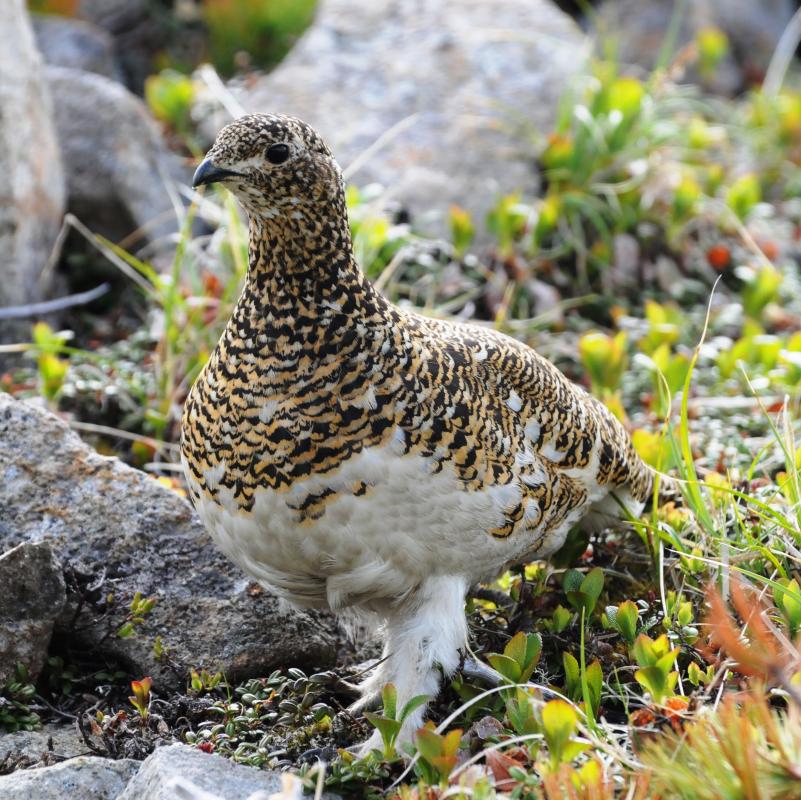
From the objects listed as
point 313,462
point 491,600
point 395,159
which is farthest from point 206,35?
point 313,462

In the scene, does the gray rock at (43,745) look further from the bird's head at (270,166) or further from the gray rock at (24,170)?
the gray rock at (24,170)

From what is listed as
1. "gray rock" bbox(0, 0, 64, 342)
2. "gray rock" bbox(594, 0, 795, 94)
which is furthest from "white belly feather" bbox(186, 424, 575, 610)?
"gray rock" bbox(594, 0, 795, 94)

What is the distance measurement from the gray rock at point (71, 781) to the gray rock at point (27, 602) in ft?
1.46

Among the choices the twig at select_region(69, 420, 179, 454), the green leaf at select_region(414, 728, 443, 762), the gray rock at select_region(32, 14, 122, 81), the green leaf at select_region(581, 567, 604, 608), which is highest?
the green leaf at select_region(414, 728, 443, 762)

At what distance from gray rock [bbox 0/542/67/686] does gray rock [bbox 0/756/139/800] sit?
1.46 feet

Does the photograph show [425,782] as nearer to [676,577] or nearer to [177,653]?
[177,653]

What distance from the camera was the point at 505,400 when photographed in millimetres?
3354

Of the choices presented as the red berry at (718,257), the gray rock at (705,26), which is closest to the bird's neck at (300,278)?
the red berry at (718,257)

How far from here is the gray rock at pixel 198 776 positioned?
2.70 meters

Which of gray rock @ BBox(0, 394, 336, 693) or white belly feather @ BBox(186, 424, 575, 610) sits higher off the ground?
white belly feather @ BBox(186, 424, 575, 610)

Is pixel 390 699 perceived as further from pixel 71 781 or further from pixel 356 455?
pixel 71 781

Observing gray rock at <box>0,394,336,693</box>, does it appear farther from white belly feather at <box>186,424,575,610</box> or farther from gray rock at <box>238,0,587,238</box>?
gray rock at <box>238,0,587,238</box>

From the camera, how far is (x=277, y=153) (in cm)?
295

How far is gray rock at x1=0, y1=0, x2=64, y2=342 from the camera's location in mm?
5582
